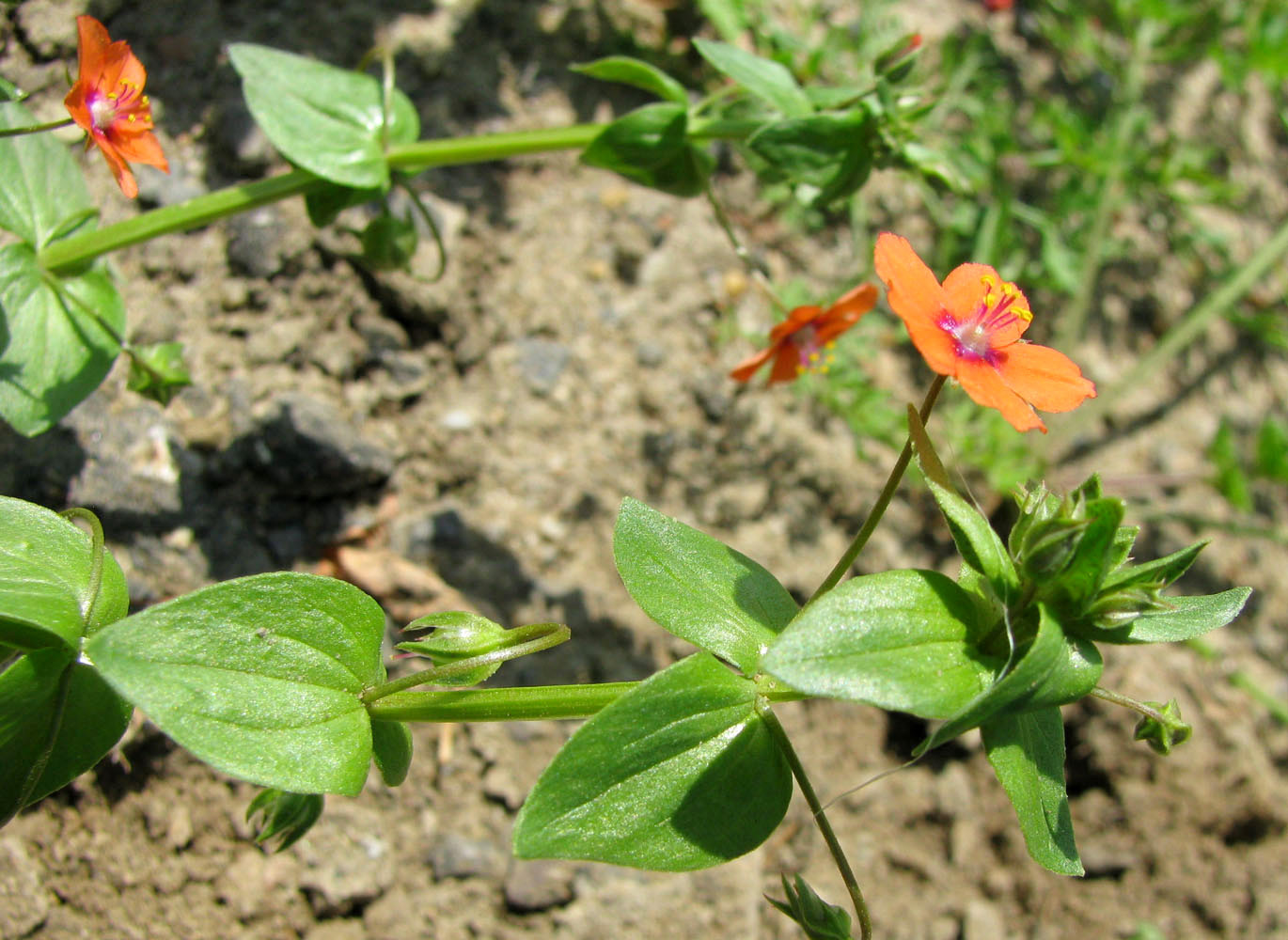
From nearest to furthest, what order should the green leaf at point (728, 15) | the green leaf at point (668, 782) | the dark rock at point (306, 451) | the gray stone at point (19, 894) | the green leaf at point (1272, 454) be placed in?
the green leaf at point (668, 782), the gray stone at point (19, 894), the dark rock at point (306, 451), the green leaf at point (728, 15), the green leaf at point (1272, 454)

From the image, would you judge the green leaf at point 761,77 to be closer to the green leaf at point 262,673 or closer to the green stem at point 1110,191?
the green leaf at point 262,673

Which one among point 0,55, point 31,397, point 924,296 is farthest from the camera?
point 0,55

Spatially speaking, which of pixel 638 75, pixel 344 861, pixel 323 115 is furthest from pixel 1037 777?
pixel 323 115

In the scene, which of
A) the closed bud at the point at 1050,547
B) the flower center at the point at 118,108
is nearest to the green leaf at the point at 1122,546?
the closed bud at the point at 1050,547

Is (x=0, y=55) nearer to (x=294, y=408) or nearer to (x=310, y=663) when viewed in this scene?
(x=294, y=408)

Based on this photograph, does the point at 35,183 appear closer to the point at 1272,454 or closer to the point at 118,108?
the point at 118,108

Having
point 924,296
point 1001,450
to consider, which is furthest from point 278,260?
point 1001,450
